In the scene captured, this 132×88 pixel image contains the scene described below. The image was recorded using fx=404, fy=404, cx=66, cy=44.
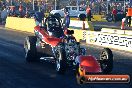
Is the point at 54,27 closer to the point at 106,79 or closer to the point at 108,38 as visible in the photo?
the point at 106,79

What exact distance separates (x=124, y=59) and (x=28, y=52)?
4447 mm

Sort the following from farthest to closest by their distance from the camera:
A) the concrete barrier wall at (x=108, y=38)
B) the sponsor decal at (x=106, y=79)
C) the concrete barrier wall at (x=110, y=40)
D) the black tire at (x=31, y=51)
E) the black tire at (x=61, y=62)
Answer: the concrete barrier wall at (x=108, y=38)
the concrete barrier wall at (x=110, y=40)
the black tire at (x=31, y=51)
the black tire at (x=61, y=62)
the sponsor decal at (x=106, y=79)

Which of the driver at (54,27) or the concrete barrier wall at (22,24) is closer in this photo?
the driver at (54,27)

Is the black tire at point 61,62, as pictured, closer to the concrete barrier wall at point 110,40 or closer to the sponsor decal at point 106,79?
the sponsor decal at point 106,79

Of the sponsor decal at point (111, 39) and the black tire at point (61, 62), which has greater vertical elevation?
the black tire at point (61, 62)

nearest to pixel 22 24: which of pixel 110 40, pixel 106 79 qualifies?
pixel 110 40

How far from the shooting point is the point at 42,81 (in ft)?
38.5

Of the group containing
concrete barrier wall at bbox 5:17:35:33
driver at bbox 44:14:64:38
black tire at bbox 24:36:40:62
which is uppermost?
driver at bbox 44:14:64:38

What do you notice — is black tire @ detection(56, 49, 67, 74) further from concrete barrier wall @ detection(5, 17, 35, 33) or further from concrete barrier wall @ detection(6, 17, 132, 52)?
concrete barrier wall @ detection(5, 17, 35, 33)

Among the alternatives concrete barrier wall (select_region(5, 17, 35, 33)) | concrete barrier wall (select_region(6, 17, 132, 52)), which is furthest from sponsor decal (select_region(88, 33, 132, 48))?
concrete barrier wall (select_region(5, 17, 35, 33))

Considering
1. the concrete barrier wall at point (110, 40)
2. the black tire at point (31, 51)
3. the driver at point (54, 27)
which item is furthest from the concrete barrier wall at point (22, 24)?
the driver at point (54, 27)

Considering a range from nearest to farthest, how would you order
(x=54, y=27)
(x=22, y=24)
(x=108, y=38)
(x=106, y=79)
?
(x=106, y=79) < (x=54, y=27) < (x=108, y=38) < (x=22, y=24)

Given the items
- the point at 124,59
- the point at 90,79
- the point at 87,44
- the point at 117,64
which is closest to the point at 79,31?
the point at 87,44

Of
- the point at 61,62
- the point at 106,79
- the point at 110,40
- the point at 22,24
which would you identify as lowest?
the point at 22,24
